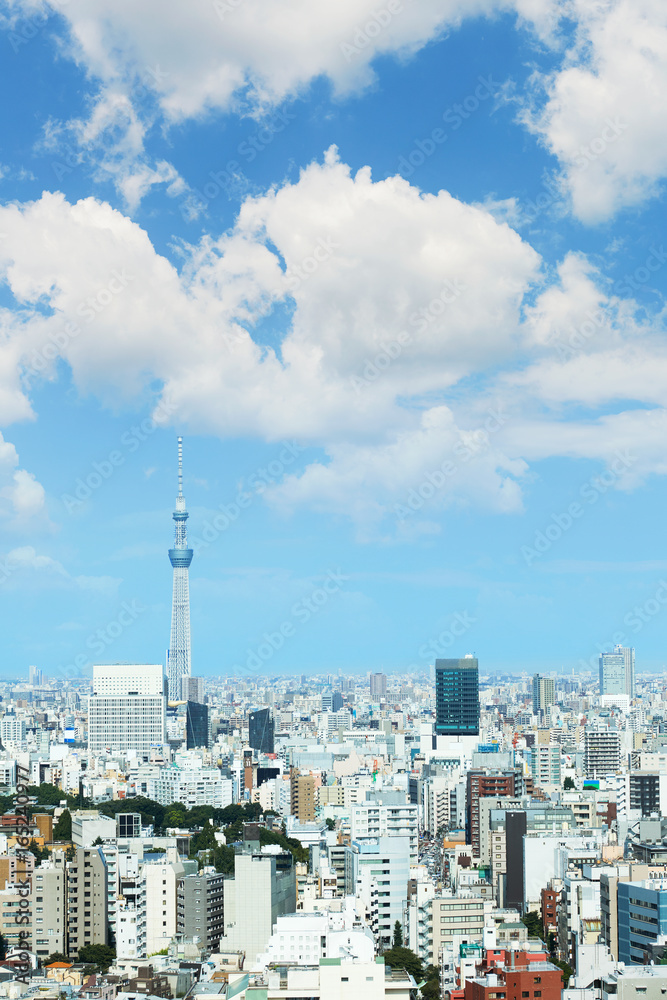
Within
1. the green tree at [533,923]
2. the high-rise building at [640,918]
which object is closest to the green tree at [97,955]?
the green tree at [533,923]

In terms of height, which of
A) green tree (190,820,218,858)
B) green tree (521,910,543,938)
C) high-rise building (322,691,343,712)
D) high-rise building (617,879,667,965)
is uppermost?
high-rise building (617,879,667,965)

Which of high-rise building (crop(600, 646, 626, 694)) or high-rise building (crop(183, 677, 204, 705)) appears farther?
high-rise building (crop(600, 646, 626, 694))

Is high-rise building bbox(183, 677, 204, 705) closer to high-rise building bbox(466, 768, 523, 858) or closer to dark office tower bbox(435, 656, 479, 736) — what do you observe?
dark office tower bbox(435, 656, 479, 736)

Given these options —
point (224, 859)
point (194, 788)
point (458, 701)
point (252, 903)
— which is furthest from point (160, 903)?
point (458, 701)

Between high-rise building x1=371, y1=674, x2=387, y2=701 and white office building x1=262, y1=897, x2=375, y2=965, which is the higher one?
white office building x1=262, y1=897, x2=375, y2=965

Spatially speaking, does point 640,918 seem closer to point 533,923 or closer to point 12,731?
point 533,923

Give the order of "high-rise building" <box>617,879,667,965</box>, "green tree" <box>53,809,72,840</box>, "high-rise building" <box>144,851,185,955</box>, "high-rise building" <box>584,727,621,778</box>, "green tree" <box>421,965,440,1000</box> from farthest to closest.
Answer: "high-rise building" <box>584,727,621,778</box>
"green tree" <box>53,809,72,840</box>
"high-rise building" <box>144,851,185,955</box>
"high-rise building" <box>617,879,667,965</box>
"green tree" <box>421,965,440,1000</box>

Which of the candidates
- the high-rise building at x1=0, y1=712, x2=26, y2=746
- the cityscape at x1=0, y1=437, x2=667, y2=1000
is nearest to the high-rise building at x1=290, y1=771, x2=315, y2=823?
the cityscape at x1=0, y1=437, x2=667, y2=1000
